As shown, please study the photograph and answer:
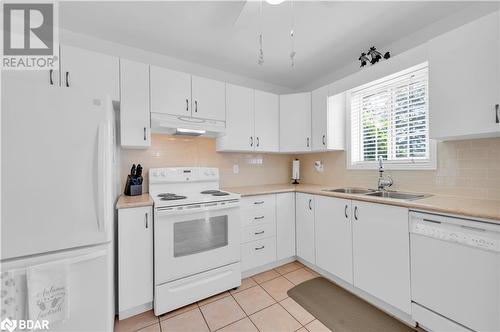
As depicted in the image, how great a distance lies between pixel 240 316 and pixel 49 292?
1307 millimetres

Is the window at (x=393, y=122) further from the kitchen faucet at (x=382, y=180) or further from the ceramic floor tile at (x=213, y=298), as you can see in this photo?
the ceramic floor tile at (x=213, y=298)

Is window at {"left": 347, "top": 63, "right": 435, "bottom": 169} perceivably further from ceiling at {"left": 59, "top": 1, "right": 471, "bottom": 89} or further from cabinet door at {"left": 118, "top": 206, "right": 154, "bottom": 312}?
cabinet door at {"left": 118, "top": 206, "right": 154, "bottom": 312}

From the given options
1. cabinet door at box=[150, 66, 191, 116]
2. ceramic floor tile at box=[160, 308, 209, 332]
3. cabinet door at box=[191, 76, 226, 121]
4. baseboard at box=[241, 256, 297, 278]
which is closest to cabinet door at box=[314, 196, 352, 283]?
baseboard at box=[241, 256, 297, 278]

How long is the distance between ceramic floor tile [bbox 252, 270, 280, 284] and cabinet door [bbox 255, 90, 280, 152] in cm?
154

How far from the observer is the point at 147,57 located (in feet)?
8.02

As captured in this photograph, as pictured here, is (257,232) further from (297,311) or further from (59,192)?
(59,192)

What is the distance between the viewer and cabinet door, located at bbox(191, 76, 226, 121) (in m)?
2.31

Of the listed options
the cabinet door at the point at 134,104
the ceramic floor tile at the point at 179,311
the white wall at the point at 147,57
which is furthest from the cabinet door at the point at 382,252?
the white wall at the point at 147,57

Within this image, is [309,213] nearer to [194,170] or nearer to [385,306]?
[385,306]

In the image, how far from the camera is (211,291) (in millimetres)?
1918

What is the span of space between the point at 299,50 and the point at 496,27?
1562 mm

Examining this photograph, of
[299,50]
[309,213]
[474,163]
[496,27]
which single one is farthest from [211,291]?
[496,27]

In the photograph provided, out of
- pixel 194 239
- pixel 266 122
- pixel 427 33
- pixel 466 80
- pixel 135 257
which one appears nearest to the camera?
pixel 466 80

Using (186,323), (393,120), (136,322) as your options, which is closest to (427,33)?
(393,120)
